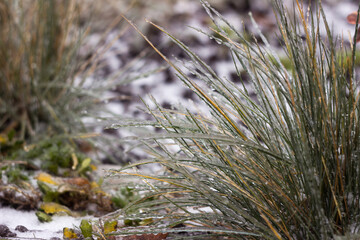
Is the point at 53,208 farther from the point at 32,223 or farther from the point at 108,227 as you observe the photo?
the point at 108,227

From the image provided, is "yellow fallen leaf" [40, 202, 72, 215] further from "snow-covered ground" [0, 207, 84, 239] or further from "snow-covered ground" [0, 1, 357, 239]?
"snow-covered ground" [0, 1, 357, 239]

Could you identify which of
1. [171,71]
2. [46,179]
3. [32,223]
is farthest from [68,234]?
[171,71]

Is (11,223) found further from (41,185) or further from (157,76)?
(157,76)

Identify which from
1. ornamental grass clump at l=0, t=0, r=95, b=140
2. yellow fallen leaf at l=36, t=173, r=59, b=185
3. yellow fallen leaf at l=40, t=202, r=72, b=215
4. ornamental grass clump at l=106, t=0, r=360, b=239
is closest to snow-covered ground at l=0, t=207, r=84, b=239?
yellow fallen leaf at l=40, t=202, r=72, b=215

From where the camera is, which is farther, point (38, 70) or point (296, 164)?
point (38, 70)

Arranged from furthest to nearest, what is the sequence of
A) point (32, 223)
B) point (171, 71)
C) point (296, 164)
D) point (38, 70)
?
point (171, 71), point (38, 70), point (32, 223), point (296, 164)

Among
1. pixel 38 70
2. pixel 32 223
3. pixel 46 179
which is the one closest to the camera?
pixel 32 223

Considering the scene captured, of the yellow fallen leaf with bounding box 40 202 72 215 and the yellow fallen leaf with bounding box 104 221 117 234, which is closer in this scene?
the yellow fallen leaf with bounding box 104 221 117 234

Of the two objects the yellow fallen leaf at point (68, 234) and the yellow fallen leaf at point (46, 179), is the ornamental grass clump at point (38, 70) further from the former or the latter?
the yellow fallen leaf at point (68, 234)

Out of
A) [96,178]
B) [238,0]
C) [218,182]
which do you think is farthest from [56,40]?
[238,0]
